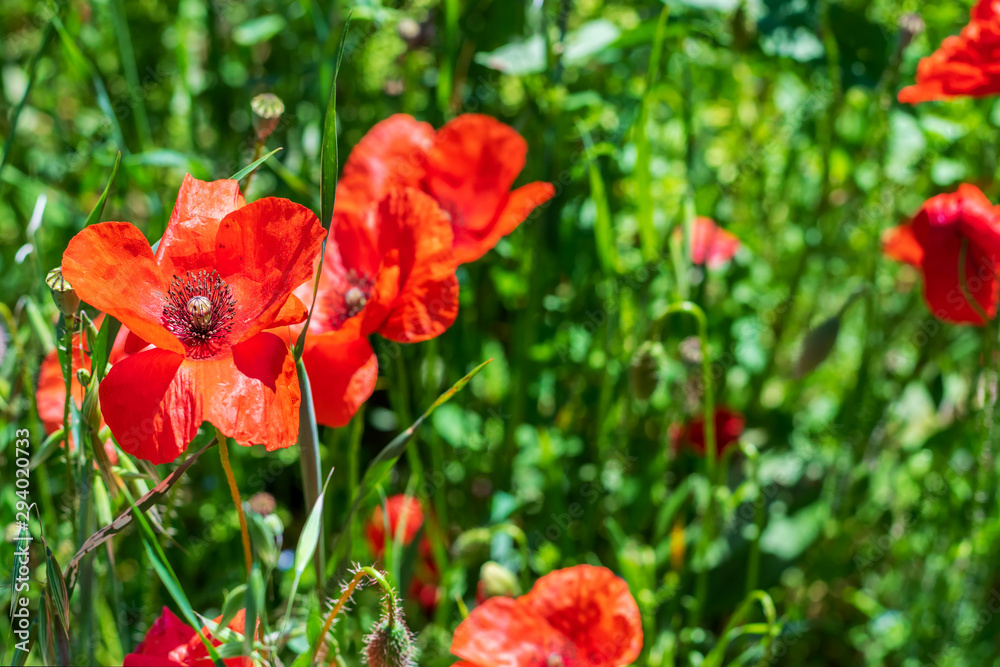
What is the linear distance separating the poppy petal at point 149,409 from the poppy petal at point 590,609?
421mm

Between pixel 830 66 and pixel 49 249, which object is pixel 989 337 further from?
pixel 49 249

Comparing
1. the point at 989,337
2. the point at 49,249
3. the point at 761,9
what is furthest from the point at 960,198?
the point at 49,249

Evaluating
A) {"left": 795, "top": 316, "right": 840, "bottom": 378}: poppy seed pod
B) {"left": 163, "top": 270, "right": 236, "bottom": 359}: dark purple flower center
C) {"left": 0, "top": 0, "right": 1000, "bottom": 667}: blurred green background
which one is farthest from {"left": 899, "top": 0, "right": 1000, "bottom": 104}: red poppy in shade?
{"left": 163, "top": 270, "right": 236, "bottom": 359}: dark purple flower center

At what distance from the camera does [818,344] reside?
1231mm

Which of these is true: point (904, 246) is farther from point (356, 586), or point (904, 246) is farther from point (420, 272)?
point (356, 586)

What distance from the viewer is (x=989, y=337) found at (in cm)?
98

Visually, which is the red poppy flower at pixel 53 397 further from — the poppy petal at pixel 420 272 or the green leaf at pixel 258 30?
the green leaf at pixel 258 30

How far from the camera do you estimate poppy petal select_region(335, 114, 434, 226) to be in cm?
106

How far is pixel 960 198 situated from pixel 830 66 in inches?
13.7

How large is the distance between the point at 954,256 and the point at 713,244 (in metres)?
0.44

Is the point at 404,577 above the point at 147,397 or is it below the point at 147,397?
below

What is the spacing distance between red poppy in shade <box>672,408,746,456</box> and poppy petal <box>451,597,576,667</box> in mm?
535

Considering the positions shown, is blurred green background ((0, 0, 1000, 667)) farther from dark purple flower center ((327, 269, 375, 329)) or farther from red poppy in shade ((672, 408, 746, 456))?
dark purple flower center ((327, 269, 375, 329))

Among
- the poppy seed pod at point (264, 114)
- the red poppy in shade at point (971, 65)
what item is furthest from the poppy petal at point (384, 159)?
the red poppy in shade at point (971, 65)
